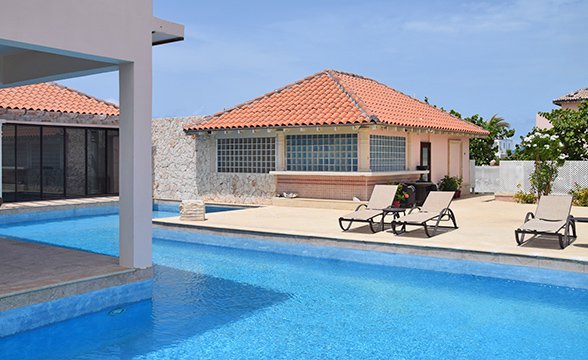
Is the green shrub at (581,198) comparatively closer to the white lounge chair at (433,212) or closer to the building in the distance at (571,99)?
the white lounge chair at (433,212)

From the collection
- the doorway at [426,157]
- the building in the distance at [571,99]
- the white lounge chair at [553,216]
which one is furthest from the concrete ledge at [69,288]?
the building in the distance at [571,99]

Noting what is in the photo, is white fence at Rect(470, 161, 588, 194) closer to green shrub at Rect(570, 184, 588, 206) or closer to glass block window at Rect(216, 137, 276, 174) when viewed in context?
green shrub at Rect(570, 184, 588, 206)

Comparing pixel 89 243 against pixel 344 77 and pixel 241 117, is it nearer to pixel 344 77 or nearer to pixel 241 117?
pixel 241 117

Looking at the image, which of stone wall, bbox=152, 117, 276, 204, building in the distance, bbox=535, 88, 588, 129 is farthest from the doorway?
building in the distance, bbox=535, 88, 588, 129

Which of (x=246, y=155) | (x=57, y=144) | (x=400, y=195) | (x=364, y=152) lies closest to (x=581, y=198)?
(x=400, y=195)

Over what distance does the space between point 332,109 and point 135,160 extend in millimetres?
12288

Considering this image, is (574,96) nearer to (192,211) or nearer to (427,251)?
(192,211)

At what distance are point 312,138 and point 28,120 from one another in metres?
10.8

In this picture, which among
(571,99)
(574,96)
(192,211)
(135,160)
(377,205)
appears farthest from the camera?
(574,96)

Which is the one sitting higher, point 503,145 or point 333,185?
point 503,145

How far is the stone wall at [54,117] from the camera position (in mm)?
20547

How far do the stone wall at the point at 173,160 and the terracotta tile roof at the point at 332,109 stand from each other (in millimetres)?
1133

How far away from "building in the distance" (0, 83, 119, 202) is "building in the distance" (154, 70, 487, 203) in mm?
2488

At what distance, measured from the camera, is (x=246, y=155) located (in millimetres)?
21625
